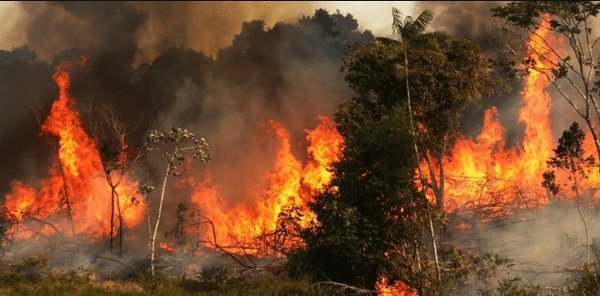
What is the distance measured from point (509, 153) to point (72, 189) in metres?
27.0

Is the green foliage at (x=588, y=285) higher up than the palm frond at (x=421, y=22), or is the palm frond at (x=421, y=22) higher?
the palm frond at (x=421, y=22)

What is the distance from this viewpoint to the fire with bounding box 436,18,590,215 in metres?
29.6

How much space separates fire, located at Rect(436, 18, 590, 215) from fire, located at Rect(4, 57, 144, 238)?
19.0 metres

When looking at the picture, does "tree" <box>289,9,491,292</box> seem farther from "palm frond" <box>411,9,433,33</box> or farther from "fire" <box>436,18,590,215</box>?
"fire" <box>436,18,590,215</box>

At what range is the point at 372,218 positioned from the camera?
60.2 feet

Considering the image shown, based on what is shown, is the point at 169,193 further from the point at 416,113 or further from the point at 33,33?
the point at 416,113

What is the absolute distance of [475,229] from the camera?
87.1ft

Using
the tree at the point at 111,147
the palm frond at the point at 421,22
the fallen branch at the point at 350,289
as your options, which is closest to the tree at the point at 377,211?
the palm frond at the point at 421,22

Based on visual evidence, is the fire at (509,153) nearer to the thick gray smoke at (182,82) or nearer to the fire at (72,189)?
the thick gray smoke at (182,82)

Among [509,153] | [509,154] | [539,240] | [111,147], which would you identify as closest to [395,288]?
[539,240]

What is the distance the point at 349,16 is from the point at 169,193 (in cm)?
2066

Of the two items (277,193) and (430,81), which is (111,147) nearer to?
(277,193)

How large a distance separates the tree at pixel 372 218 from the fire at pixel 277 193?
1194cm

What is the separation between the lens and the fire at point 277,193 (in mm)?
31906
